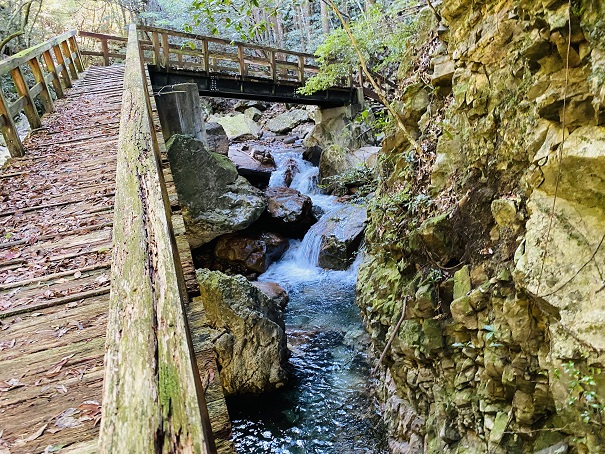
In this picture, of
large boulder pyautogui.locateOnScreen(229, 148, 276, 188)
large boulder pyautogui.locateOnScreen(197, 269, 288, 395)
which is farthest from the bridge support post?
large boulder pyautogui.locateOnScreen(197, 269, 288, 395)

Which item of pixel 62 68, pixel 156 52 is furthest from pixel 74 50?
pixel 62 68

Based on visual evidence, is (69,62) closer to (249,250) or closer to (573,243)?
(249,250)

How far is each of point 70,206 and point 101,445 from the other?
3.96 meters

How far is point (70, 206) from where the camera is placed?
416 centimetres

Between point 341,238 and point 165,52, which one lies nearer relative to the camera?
point 341,238

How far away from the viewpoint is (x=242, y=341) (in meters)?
6.42

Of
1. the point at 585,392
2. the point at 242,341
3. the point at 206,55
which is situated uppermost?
the point at 206,55

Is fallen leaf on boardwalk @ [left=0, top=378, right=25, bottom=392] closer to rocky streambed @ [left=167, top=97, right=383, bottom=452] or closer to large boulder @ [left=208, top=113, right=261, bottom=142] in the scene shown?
rocky streambed @ [left=167, top=97, right=383, bottom=452]

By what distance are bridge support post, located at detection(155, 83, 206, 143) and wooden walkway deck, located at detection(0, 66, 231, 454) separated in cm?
559

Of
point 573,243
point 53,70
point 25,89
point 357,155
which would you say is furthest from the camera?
point 357,155

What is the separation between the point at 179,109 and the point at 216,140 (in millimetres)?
2836

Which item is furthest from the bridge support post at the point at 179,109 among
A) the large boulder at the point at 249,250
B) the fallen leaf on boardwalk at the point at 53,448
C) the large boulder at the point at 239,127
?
the fallen leaf on boardwalk at the point at 53,448

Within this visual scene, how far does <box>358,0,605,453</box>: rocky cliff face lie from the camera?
295 cm

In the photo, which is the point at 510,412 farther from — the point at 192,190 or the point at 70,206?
the point at 192,190
